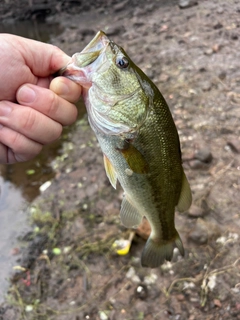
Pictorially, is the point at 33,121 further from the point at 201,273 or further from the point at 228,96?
the point at 228,96

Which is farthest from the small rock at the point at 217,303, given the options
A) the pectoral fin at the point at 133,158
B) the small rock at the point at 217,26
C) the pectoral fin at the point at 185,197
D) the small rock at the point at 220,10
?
the small rock at the point at 220,10

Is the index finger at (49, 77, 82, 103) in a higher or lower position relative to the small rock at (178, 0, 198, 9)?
higher

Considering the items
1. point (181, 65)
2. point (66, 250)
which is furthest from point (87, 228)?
point (181, 65)

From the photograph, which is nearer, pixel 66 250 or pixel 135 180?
pixel 135 180

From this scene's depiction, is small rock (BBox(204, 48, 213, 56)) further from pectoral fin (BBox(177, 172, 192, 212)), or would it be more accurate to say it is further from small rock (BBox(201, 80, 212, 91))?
pectoral fin (BBox(177, 172, 192, 212))

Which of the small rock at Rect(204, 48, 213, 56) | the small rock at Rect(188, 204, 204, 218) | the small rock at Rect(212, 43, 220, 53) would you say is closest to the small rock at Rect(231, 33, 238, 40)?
the small rock at Rect(212, 43, 220, 53)

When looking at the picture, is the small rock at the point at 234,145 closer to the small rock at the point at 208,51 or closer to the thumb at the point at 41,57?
the small rock at the point at 208,51
